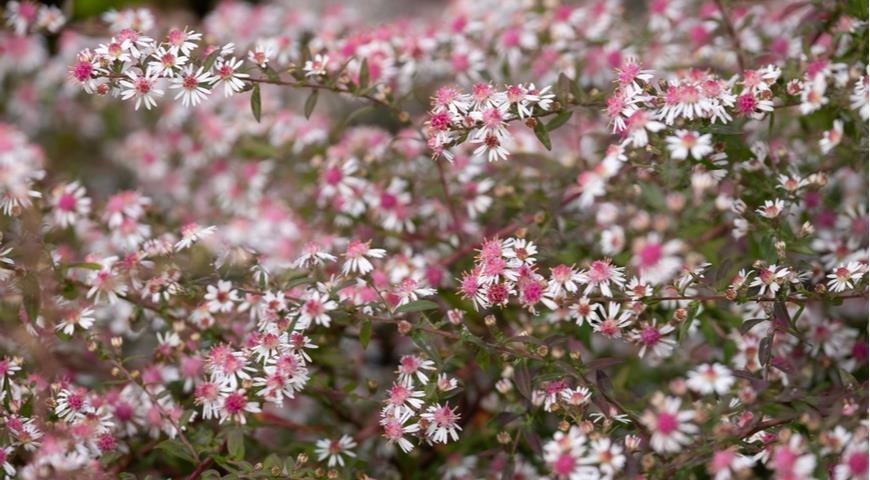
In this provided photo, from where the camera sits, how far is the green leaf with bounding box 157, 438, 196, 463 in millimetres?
1300

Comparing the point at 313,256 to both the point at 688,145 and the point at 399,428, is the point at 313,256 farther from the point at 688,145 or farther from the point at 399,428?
the point at 688,145

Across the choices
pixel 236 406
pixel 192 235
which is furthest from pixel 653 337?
pixel 192 235

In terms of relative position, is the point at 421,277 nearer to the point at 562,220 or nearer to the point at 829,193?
the point at 562,220

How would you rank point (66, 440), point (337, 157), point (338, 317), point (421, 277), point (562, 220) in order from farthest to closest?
point (337, 157) < point (562, 220) < point (421, 277) < point (338, 317) < point (66, 440)

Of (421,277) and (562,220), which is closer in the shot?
(421,277)

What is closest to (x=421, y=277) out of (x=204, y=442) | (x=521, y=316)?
(x=521, y=316)

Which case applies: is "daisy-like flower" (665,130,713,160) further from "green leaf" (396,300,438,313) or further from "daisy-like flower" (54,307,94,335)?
"daisy-like flower" (54,307,94,335)

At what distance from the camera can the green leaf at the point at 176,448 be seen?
51.2 inches

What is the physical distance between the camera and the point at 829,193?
1802 millimetres

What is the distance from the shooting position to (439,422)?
1.27m

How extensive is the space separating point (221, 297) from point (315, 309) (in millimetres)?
193

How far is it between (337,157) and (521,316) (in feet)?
1.70

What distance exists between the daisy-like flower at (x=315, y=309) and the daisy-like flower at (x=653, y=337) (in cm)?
46

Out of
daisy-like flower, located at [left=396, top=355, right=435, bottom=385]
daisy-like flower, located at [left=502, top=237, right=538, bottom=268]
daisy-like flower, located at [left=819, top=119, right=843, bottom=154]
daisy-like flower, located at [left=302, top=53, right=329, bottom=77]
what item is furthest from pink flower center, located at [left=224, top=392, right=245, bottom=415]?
daisy-like flower, located at [left=819, top=119, right=843, bottom=154]
